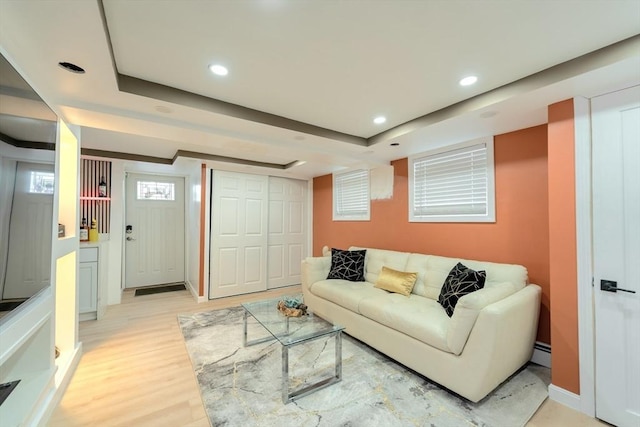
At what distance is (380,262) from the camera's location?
11.7 ft

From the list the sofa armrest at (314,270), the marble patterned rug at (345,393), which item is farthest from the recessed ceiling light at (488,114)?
the sofa armrest at (314,270)

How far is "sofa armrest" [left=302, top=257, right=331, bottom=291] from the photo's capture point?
12.1 feet

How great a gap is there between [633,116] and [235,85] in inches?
107

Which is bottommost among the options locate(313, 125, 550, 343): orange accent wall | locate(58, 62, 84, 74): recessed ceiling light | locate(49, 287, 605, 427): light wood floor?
locate(49, 287, 605, 427): light wood floor

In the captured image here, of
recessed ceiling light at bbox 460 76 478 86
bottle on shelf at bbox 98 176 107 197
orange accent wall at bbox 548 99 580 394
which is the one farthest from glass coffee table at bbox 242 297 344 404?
bottle on shelf at bbox 98 176 107 197

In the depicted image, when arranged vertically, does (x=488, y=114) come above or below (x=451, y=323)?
above

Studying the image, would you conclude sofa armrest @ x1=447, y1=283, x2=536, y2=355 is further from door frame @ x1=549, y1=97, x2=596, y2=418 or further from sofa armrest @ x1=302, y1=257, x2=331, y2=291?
sofa armrest @ x1=302, y1=257, x2=331, y2=291

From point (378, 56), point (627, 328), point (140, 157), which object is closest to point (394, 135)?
point (378, 56)

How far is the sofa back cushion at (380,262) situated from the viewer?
3318mm

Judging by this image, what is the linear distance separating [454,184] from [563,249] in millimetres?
1362

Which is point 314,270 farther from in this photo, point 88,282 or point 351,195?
point 88,282

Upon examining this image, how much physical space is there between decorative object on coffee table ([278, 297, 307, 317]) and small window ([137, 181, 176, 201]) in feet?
13.4

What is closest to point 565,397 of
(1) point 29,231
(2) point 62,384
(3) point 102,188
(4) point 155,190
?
(1) point 29,231

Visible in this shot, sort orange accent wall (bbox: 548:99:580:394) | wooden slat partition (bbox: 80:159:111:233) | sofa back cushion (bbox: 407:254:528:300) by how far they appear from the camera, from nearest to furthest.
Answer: orange accent wall (bbox: 548:99:580:394) < sofa back cushion (bbox: 407:254:528:300) < wooden slat partition (bbox: 80:159:111:233)
